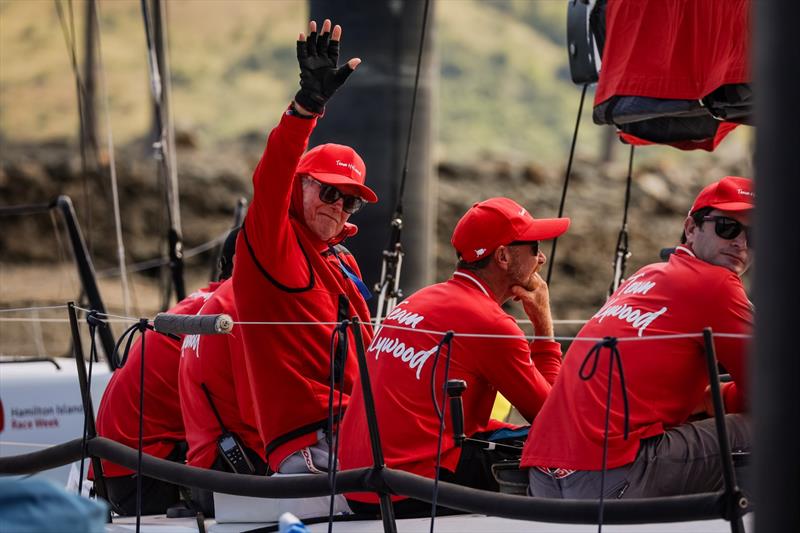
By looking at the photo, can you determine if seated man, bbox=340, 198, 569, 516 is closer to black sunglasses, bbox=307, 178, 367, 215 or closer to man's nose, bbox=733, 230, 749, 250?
black sunglasses, bbox=307, 178, 367, 215

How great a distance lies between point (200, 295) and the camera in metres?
4.85

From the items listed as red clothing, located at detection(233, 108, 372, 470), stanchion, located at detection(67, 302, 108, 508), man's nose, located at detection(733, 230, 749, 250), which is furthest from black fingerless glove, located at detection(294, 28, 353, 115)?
man's nose, located at detection(733, 230, 749, 250)

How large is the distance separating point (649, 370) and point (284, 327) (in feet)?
3.57

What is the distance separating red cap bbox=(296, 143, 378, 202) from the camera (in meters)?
3.98

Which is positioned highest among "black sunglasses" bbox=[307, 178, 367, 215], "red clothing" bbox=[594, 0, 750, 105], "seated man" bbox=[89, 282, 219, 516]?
"red clothing" bbox=[594, 0, 750, 105]

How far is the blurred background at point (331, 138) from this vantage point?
7031 mm

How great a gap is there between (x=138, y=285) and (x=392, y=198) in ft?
34.7

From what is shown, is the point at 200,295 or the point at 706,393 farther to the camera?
the point at 200,295

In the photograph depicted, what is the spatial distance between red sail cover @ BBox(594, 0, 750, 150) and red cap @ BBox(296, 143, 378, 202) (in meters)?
0.79

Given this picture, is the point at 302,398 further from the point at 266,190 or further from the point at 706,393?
the point at 706,393

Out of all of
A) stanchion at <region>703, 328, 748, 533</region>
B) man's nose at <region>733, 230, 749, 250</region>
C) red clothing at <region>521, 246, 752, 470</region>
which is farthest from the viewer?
man's nose at <region>733, 230, 749, 250</region>

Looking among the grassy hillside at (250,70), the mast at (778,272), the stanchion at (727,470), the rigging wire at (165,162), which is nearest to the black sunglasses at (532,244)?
the stanchion at (727,470)

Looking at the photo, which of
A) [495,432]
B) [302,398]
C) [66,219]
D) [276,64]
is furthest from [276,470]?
[276,64]

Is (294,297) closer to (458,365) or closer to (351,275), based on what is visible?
(351,275)
